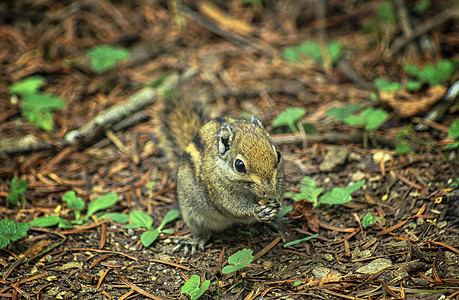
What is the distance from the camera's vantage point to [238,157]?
2725 mm

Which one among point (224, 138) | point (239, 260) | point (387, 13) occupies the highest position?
point (387, 13)

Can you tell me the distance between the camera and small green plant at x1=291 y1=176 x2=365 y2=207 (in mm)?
3193

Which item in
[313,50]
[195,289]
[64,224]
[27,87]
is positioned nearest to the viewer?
[195,289]

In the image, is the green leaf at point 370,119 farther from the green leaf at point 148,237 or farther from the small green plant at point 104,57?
the small green plant at point 104,57

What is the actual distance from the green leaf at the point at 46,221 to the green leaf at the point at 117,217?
347mm

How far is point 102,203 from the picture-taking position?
3.66 meters

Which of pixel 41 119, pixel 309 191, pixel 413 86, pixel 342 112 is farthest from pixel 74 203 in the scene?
pixel 413 86

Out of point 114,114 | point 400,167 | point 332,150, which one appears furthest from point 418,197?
point 114,114

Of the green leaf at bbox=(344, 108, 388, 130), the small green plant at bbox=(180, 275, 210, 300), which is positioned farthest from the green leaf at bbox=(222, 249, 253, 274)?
the green leaf at bbox=(344, 108, 388, 130)

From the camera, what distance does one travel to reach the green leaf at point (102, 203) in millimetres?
3613

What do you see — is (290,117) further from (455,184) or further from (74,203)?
(74,203)

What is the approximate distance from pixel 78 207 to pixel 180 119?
1.15 meters

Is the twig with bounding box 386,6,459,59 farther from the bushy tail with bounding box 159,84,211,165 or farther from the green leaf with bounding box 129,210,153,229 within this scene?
the green leaf with bounding box 129,210,153,229

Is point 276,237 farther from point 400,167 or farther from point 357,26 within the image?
point 357,26
